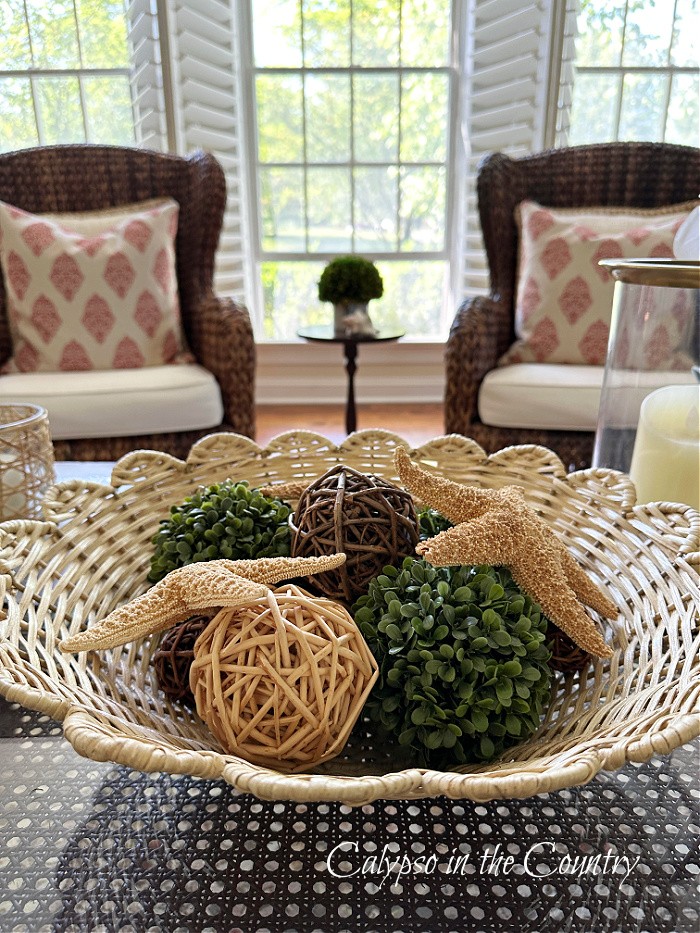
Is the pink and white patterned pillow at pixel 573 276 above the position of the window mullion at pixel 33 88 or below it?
below

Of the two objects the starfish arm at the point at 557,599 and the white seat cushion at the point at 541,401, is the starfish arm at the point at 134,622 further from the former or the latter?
the white seat cushion at the point at 541,401

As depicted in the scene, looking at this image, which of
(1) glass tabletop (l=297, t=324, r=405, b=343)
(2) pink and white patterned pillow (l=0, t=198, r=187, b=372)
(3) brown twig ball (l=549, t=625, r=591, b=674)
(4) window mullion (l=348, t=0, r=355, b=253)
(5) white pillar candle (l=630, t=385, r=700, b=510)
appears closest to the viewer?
(3) brown twig ball (l=549, t=625, r=591, b=674)

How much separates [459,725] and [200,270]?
1.86 metres

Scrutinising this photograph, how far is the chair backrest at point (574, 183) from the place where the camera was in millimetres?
2082

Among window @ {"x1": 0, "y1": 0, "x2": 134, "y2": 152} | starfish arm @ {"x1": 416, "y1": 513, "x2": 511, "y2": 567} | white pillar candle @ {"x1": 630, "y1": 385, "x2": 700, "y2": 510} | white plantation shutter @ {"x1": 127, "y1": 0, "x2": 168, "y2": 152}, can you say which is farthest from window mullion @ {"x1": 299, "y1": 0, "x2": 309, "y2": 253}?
starfish arm @ {"x1": 416, "y1": 513, "x2": 511, "y2": 567}

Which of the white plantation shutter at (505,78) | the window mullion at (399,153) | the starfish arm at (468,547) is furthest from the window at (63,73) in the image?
the starfish arm at (468,547)

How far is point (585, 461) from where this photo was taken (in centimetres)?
175

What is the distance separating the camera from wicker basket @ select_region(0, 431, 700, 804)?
413mm

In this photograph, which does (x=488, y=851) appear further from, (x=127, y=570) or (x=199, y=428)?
(x=199, y=428)

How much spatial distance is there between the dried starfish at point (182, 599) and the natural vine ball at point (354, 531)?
0.08 m

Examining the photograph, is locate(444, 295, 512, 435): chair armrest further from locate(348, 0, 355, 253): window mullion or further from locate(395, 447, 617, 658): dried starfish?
locate(348, 0, 355, 253): window mullion

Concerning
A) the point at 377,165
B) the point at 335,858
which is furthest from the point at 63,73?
the point at 335,858

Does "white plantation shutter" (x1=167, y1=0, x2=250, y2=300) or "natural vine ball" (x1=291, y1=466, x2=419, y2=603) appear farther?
"white plantation shutter" (x1=167, y1=0, x2=250, y2=300)

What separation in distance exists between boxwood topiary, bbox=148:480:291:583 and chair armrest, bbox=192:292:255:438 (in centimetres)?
111
